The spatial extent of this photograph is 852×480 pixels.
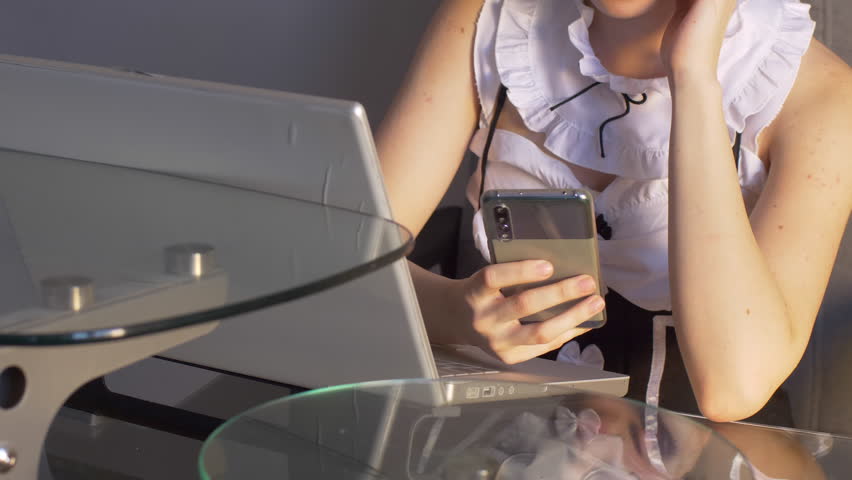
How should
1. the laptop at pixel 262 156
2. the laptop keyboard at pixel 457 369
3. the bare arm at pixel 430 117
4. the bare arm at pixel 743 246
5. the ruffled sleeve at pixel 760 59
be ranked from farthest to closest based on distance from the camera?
the bare arm at pixel 430 117
the ruffled sleeve at pixel 760 59
the bare arm at pixel 743 246
the laptop keyboard at pixel 457 369
the laptop at pixel 262 156

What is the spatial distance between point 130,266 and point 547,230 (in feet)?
1.43

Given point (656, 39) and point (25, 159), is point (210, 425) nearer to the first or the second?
point (25, 159)

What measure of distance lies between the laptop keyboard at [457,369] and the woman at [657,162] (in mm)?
59

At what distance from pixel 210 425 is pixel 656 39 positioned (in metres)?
0.76

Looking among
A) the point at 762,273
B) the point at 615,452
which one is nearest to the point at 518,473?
the point at 615,452

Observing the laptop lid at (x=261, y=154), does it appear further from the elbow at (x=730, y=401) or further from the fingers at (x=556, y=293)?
the elbow at (x=730, y=401)

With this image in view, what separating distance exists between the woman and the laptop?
11.4 inches

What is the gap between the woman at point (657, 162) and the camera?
1101mm

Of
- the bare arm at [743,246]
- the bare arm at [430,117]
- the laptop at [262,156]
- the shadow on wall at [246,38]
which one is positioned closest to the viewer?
the laptop at [262,156]

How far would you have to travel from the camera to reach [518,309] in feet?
3.35

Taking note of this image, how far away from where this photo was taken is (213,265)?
0.63 m

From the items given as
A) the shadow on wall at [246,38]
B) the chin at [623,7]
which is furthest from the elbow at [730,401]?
the shadow on wall at [246,38]

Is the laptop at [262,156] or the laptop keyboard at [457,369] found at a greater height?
the laptop at [262,156]

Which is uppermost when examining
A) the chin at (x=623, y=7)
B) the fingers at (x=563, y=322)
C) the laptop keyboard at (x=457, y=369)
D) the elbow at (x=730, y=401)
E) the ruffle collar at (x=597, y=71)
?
the chin at (x=623, y=7)
